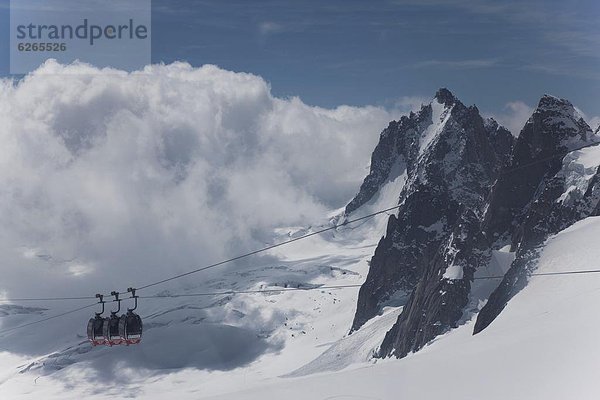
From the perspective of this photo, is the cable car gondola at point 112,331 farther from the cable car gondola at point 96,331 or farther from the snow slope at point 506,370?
the snow slope at point 506,370

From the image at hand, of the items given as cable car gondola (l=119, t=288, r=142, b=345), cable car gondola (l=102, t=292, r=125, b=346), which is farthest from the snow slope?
cable car gondola (l=102, t=292, r=125, b=346)

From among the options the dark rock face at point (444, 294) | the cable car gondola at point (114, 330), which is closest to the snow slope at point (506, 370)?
the cable car gondola at point (114, 330)

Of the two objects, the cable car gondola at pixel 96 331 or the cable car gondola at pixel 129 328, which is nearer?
the cable car gondola at pixel 96 331

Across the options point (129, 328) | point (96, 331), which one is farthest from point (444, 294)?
point (96, 331)

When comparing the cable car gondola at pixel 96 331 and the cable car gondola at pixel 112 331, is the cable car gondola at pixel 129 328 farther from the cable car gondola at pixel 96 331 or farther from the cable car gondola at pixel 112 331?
the cable car gondola at pixel 96 331

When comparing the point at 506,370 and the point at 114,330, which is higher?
the point at 114,330

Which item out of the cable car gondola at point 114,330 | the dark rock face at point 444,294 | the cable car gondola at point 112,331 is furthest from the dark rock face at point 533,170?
the cable car gondola at point 112,331

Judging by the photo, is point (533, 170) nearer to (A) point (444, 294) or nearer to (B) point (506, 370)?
(A) point (444, 294)

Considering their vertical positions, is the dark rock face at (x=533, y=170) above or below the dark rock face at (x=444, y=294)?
above

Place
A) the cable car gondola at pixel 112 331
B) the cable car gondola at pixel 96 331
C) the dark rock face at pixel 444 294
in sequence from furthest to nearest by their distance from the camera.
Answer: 1. the dark rock face at pixel 444 294
2. the cable car gondola at pixel 112 331
3. the cable car gondola at pixel 96 331

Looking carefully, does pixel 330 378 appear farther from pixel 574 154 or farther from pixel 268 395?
pixel 574 154

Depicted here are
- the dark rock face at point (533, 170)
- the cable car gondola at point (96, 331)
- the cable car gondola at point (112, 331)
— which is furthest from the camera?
the dark rock face at point (533, 170)

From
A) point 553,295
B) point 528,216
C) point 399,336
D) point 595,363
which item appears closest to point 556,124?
Answer: point 528,216
